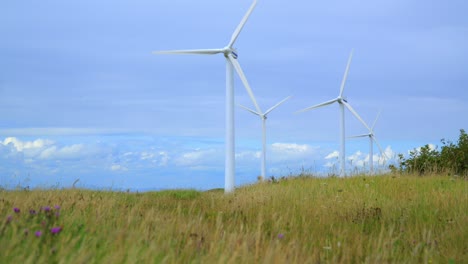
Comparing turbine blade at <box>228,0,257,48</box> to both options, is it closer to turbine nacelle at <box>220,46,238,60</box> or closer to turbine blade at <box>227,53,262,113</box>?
turbine nacelle at <box>220,46,238,60</box>

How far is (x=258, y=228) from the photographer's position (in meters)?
5.96

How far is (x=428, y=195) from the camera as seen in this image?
13844 millimetres

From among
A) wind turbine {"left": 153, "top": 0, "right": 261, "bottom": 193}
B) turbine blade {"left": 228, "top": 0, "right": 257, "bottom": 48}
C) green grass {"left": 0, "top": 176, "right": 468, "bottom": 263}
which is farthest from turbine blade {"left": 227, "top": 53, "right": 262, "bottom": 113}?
green grass {"left": 0, "top": 176, "right": 468, "bottom": 263}

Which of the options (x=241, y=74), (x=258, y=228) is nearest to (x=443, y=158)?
(x=241, y=74)

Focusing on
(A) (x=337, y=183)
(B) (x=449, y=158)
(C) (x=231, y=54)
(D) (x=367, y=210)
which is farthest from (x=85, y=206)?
(B) (x=449, y=158)

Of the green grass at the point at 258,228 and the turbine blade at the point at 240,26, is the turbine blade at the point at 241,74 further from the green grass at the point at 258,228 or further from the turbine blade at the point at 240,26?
the green grass at the point at 258,228

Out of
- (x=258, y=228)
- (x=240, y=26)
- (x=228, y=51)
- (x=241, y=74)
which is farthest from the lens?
(x=240, y=26)

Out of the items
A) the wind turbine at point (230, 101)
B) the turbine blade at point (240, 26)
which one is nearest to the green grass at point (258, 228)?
the wind turbine at point (230, 101)

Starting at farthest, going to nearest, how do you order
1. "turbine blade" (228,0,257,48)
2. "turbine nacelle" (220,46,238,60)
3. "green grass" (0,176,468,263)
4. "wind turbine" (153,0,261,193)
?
"turbine blade" (228,0,257,48) → "turbine nacelle" (220,46,238,60) → "wind turbine" (153,0,261,193) → "green grass" (0,176,468,263)

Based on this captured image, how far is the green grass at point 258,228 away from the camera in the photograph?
5156mm

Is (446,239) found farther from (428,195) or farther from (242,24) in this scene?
A: (242,24)

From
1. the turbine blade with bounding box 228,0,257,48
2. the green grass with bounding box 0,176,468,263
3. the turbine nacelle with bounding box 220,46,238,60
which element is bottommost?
the green grass with bounding box 0,176,468,263

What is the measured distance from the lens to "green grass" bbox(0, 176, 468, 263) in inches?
203

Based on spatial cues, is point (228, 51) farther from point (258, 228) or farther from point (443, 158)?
point (258, 228)
